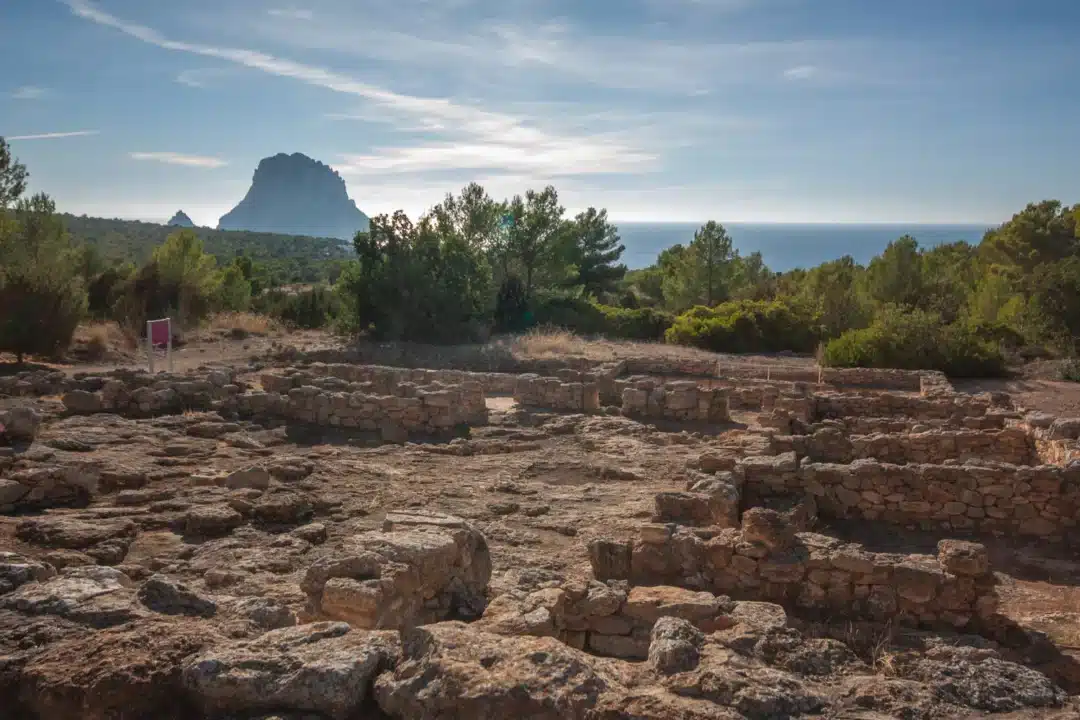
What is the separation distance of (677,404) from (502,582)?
9.09 meters

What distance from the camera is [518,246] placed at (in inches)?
1242

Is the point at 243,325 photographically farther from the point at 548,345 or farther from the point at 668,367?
the point at 668,367

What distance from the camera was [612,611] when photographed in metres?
5.96

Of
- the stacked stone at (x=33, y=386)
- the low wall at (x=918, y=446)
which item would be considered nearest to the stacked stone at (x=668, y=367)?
the low wall at (x=918, y=446)

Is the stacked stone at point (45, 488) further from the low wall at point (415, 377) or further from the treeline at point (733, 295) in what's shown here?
the treeline at point (733, 295)

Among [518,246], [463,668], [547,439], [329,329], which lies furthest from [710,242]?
[463,668]

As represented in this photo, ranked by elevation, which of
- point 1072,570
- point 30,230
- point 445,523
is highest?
point 30,230

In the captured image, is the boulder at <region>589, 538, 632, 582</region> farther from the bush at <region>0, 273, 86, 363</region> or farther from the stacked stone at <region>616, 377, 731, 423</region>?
the bush at <region>0, 273, 86, 363</region>

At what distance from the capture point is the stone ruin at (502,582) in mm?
3855

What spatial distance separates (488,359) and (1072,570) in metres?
15.4

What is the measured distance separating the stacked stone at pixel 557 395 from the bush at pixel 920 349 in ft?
34.2

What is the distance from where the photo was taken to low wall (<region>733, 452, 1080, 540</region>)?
370 inches

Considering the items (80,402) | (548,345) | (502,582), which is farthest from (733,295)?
(502,582)

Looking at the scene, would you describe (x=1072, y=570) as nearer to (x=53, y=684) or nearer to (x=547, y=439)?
(x=547, y=439)
